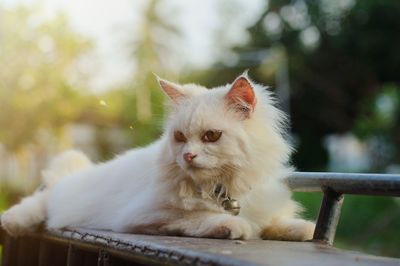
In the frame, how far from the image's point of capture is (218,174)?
1976mm

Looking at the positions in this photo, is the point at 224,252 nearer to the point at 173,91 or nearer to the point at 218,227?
the point at 218,227

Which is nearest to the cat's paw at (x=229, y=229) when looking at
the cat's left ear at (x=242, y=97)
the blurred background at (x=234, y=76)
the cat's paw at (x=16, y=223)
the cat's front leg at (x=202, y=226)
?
the cat's front leg at (x=202, y=226)

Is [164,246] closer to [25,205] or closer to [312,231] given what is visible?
[312,231]

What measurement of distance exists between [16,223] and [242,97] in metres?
1.04

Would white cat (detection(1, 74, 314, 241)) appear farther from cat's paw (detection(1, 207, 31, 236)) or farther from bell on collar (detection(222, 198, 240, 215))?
cat's paw (detection(1, 207, 31, 236))

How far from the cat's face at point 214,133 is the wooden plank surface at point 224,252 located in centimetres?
30

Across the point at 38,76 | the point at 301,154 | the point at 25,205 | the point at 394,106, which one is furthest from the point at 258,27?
the point at 25,205

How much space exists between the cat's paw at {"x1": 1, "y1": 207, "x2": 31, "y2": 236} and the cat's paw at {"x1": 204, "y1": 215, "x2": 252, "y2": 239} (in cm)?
91

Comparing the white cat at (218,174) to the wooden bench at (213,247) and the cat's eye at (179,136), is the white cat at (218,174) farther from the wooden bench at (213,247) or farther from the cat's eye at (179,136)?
the wooden bench at (213,247)

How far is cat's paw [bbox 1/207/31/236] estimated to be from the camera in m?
2.40

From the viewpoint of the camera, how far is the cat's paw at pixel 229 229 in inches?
70.0

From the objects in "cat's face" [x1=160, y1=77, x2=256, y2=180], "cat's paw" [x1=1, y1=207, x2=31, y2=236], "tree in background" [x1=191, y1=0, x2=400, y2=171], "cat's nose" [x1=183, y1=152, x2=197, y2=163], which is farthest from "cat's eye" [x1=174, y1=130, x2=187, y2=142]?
"tree in background" [x1=191, y1=0, x2=400, y2=171]

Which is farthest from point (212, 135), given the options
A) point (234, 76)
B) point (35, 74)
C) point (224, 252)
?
point (234, 76)

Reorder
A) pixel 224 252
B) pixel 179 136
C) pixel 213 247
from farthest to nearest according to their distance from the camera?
pixel 179 136, pixel 213 247, pixel 224 252
